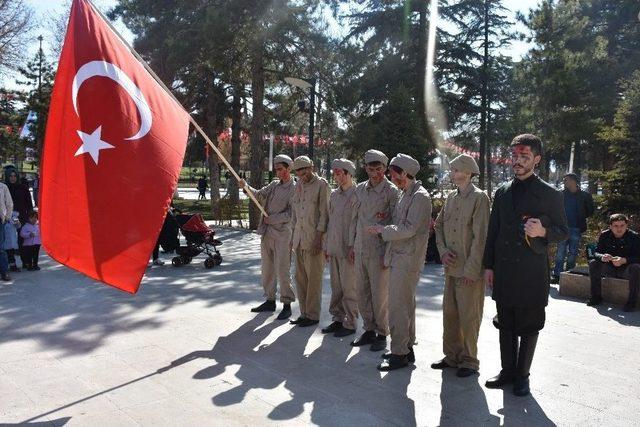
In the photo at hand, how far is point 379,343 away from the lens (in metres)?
6.16

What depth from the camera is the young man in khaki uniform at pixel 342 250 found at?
6.65 metres

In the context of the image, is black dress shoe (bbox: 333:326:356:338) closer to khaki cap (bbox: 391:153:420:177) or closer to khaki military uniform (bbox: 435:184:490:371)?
khaki military uniform (bbox: 435:184:490:371)

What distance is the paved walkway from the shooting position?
4.36 meters

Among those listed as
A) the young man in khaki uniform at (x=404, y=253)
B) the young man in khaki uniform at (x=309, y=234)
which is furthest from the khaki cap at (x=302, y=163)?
the young man in khaki uniform at (x=404, y=253)

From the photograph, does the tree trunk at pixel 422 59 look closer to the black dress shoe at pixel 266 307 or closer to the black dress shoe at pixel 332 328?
the black dress shoe at pixel 266 307

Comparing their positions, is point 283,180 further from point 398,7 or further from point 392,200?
point 398,7

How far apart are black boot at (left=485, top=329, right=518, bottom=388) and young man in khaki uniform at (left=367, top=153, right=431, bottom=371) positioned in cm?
86

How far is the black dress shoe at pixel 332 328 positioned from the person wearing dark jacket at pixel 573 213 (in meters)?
5.06

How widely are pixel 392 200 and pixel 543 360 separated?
6.97 feet

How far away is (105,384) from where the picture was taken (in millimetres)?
4922

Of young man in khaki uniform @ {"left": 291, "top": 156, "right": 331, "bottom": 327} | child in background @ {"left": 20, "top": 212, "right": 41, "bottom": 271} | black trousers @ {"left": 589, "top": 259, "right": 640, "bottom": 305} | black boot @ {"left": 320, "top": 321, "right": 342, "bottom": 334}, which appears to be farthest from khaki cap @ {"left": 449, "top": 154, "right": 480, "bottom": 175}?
child in background @ {"left": 20, "top": 212, "right": 41, "bottom": 271}

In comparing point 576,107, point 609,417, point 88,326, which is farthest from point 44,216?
point 576,107

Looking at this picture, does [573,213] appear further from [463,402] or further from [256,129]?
[256,129]

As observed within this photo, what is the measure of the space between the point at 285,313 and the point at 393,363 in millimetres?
2332
